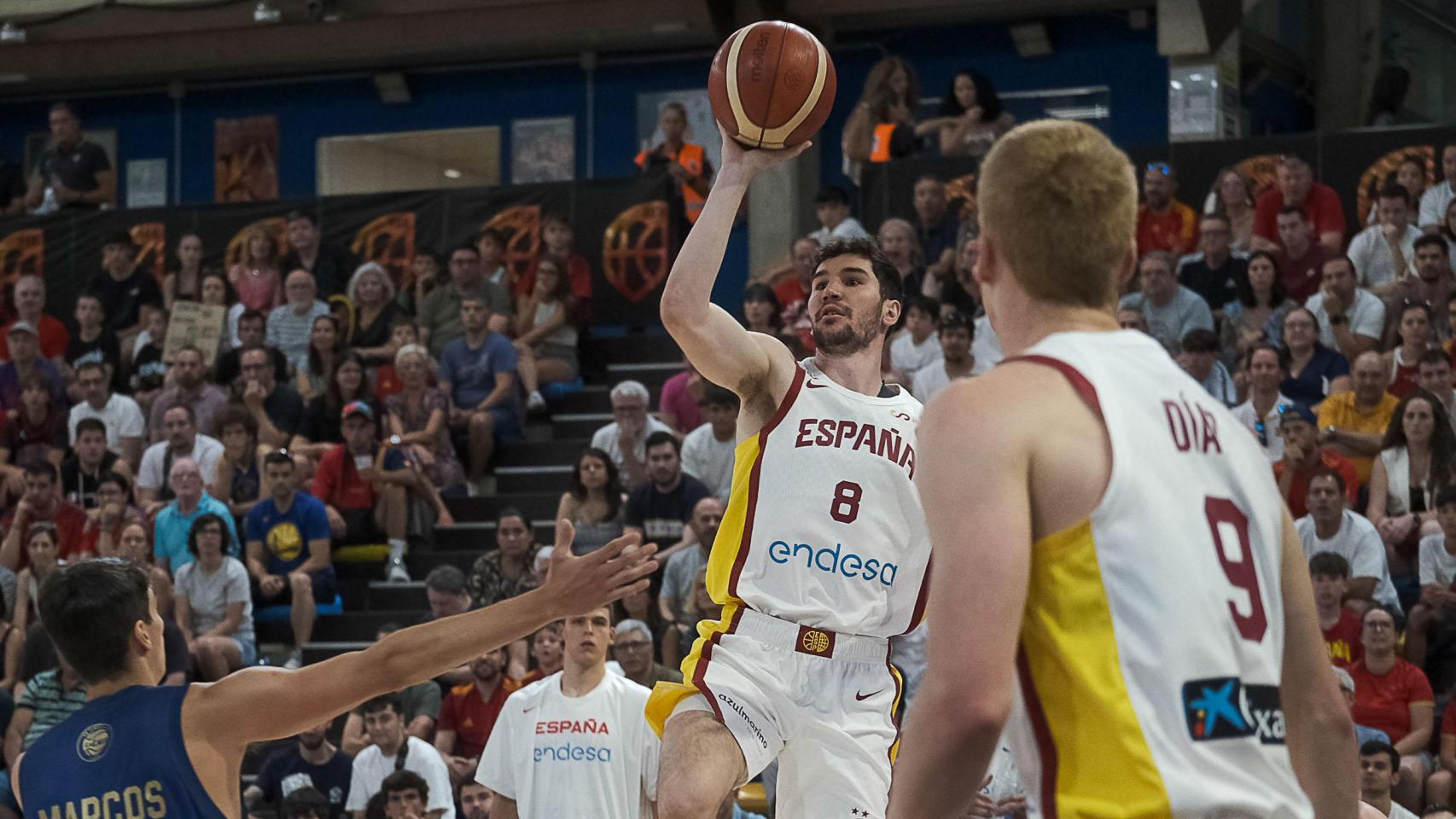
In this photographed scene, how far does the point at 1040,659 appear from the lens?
8.66 feet

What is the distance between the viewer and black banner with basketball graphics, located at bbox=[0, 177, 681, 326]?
15000mm

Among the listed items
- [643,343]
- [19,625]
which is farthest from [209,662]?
[643,343]

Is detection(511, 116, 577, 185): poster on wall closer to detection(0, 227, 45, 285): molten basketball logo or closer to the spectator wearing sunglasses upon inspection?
detection(0, 227, 45, 285): molten basketball logo

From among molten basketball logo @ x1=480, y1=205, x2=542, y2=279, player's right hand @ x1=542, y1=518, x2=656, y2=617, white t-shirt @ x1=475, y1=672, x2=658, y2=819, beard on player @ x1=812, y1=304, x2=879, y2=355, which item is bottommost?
white t-shirt @ x1=475, y1=672, x2=658, y2=819

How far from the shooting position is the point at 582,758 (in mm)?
8039

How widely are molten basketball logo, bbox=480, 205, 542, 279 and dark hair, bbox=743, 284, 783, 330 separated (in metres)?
2.78

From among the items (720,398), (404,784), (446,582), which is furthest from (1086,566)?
(720,398)

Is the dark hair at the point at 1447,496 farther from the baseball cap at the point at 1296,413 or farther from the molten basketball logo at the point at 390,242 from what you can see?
the molten basketball logo at the point at 390,242

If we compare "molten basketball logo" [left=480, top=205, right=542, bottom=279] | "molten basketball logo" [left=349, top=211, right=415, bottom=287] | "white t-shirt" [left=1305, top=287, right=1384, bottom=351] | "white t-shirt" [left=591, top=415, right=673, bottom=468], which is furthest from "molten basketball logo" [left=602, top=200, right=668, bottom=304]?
"white t-shirt" [left=1305, top=287, right=1384, bottom=351]

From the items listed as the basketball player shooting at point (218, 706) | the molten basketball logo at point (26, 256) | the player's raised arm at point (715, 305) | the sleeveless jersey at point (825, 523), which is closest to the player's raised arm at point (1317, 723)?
the basketball player shooting at point (218, 706)

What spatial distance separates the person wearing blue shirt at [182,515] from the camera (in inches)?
481

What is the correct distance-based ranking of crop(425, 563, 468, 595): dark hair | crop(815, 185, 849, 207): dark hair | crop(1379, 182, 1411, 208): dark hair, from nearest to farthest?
1. crop(425, 563, 468, 595): dark hair
2. crop(1379, 182, 1411, 208): dark hair
3. crop(815, 185, 849, 207): dark hair

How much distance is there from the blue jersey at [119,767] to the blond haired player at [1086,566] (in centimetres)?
156

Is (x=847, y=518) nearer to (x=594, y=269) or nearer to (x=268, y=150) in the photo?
(x=594, y=269)
